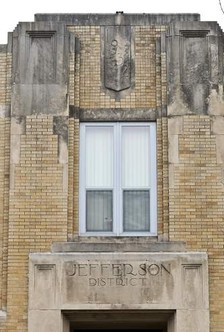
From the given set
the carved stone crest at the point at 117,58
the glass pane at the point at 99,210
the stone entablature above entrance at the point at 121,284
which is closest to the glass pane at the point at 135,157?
the glass pane at the point at 99,210

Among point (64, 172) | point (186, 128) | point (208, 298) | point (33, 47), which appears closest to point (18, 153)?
point (64, 172)

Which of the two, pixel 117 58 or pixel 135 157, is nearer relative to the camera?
pixel 135 157

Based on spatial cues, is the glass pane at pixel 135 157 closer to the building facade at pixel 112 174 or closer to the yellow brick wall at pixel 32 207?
the building facade at pixel 112 174

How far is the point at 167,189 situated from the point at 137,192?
66 centimetres

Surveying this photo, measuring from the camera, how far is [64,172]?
650 inches

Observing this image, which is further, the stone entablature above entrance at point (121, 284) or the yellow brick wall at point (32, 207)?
the yellow brick wall at point (32, 207)

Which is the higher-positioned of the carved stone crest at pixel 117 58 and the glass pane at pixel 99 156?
the carved stone crest at pixel 117 58

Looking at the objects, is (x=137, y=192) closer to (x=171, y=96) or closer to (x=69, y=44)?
(x=171, y=96)

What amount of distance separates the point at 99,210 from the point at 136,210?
0.73 metres

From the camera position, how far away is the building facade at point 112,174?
52.0 feet

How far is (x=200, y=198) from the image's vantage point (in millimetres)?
16406

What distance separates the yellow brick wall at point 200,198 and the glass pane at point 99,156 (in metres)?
1.35

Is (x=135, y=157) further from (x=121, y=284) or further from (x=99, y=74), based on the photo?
(x=121, y=284)

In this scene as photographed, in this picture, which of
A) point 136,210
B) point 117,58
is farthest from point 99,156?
point 117,58
